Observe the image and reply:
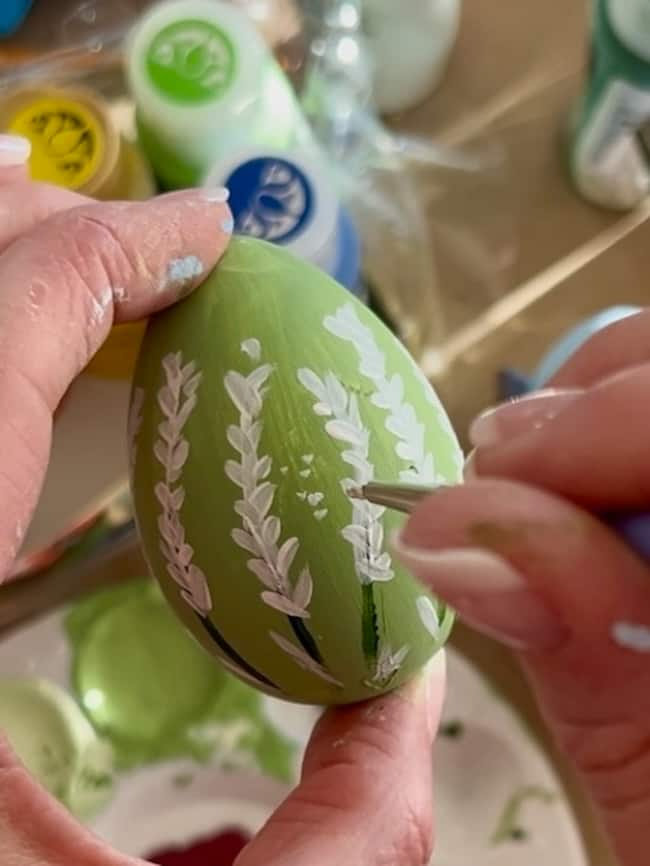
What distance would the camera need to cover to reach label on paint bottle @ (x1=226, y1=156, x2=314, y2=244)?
0.60m

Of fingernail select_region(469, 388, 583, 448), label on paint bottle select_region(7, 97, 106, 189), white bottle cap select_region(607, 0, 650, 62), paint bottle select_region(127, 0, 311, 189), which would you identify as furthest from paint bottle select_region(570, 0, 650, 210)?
fingernail select_region(469, 388, 583, 448)

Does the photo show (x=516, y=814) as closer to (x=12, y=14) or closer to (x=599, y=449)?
(x=599, y=449)

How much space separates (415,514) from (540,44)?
66cm

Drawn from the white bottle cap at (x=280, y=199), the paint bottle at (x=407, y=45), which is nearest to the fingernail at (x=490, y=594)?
the white bottle cap at (x=280, y=199)

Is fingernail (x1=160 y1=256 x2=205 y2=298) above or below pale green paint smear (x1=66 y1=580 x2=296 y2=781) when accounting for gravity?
above

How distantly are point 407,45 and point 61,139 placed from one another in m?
0.28

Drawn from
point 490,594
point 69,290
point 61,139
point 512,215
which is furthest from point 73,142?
point 490,594

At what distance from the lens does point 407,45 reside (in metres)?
0.80

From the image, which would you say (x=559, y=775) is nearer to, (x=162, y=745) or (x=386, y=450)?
(x=162, y=745)

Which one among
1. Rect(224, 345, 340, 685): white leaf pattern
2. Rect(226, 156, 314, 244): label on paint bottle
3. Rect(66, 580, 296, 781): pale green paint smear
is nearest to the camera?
Rect(224, 345, 340, 685): white leaf pattern

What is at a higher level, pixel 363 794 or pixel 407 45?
pixel 407 45

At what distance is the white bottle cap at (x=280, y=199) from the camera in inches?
23.6

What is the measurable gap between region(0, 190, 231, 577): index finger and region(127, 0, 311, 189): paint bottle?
18cm

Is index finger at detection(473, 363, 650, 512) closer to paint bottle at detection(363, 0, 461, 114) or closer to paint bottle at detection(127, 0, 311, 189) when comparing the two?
paint bottle at detection(127, 0, 311, 189)
